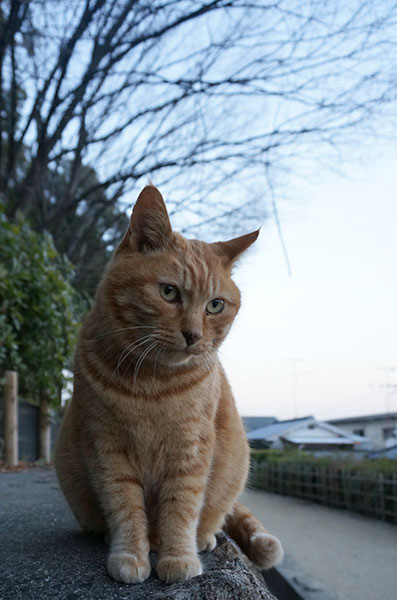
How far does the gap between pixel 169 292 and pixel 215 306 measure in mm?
173

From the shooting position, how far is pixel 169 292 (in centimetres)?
139

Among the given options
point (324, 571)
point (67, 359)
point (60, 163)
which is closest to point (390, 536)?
point (324, 571)

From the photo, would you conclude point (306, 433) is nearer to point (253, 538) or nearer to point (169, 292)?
point (253, 538)

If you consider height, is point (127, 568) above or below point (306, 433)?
above

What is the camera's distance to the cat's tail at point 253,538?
1676mm

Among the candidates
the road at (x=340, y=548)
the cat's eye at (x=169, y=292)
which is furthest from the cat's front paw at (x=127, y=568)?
the road at (x=340, y=548)

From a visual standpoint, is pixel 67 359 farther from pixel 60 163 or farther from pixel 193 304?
pixel 60 163

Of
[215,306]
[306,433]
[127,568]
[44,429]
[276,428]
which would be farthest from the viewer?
[276,428]

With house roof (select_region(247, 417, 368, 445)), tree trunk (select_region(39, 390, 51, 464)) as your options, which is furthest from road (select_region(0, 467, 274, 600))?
house roof (select_region(247, 417, 368, 445))

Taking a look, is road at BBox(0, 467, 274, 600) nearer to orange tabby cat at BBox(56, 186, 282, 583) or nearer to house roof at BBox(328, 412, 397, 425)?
orange tabby cat at BBox(56, 186, 282, 583)

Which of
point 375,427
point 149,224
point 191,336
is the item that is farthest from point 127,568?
point 375,427

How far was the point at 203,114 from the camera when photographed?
19.1 ft

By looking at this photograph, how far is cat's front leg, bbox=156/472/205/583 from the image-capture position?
1.23m

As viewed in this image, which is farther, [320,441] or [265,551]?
[320,441]
